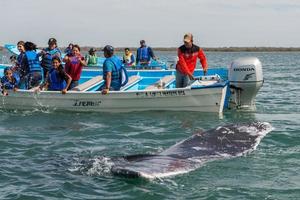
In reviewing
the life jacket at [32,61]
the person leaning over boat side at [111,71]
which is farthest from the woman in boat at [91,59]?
the person leaning over boat side at [111,71]

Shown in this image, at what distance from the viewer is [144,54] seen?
78.0ft

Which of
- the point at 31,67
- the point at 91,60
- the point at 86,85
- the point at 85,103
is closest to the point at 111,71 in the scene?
the point at 85,103

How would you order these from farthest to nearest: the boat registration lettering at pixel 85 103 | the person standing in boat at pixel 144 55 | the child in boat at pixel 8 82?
the person standing in boat at pixel 144 55
the child in boat at pixel 8 82
the boat registration lettering at pixel 85 103

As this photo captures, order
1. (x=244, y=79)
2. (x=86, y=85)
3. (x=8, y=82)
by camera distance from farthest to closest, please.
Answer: (x=86, y=85), (x=8, y=82), (x=244, y=79)

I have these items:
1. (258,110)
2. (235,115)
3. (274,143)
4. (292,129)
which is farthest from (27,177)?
(258,110)

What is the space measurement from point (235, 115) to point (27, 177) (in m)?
7.78

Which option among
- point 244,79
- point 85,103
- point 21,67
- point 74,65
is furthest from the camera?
point 21,67

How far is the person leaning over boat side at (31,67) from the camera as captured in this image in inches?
602

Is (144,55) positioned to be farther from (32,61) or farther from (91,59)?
(32,61)

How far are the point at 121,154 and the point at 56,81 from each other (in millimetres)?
5931

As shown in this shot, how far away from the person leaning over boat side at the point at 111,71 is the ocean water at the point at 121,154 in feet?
2.64

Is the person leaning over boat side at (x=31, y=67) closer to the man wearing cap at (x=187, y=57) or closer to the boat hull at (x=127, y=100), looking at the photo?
the boat hull at (x=127, y=100)

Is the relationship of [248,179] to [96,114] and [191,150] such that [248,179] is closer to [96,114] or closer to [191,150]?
[191,150]

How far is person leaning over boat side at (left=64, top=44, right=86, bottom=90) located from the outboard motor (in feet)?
13.6
